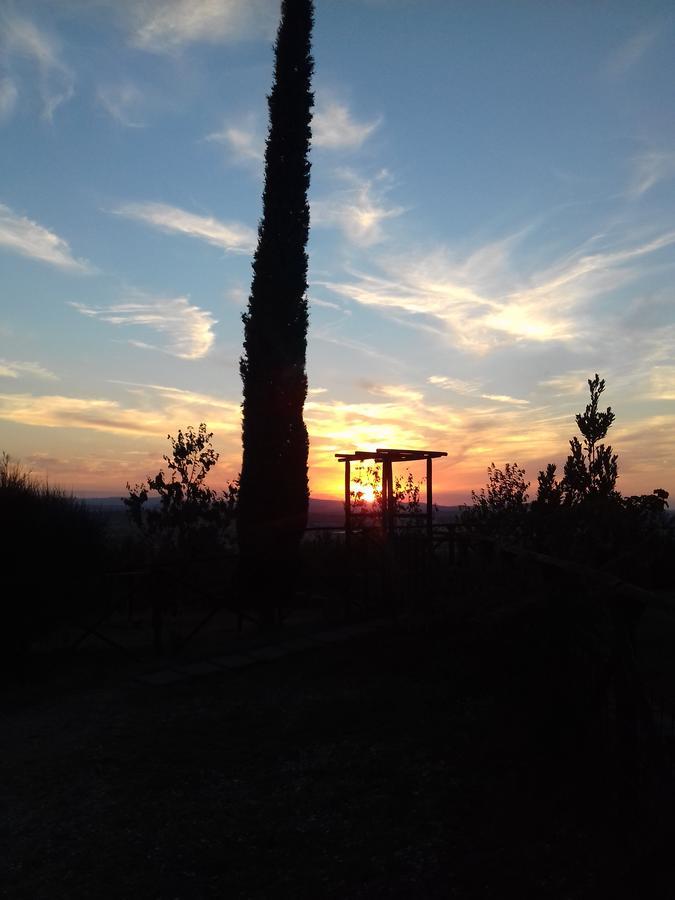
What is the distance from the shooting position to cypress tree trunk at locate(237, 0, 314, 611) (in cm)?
1372

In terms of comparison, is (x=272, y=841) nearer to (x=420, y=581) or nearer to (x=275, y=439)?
(x=420, y=581)

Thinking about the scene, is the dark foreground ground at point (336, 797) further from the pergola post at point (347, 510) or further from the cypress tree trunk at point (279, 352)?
the cypress tree trunk at point (279, 352)

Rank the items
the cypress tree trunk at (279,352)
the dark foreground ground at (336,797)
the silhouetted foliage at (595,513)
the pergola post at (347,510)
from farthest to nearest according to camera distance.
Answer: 1. the cypress tree trunk at (279,352)
2. the pergola post at (347,510)
3. the silhouetted foliage at (595,513)
4. the dark foreground ground at (336,797)

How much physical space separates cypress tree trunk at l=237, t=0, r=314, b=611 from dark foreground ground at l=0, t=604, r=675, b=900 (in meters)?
6.65

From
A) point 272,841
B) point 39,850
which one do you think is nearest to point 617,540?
point 272,841

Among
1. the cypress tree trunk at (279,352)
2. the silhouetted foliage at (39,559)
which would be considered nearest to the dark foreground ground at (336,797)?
the silhouetted foliage at (39,559)

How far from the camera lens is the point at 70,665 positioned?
9.20 m

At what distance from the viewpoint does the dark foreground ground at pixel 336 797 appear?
3.61 metres

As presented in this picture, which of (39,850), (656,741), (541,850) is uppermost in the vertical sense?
(656,741)

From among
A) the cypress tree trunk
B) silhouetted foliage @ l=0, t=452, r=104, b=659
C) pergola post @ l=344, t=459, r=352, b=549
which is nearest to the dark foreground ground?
silhouetted foliage @ l=0, t=452, r=104, b=659

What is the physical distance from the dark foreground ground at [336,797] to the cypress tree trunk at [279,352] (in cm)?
665

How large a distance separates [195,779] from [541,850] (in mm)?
2407

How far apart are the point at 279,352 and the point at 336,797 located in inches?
394

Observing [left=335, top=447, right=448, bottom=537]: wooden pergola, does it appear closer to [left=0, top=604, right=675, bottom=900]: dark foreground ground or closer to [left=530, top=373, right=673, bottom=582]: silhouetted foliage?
[left=530, top=373, right=673, bottom=582]: silhouetted foliage
